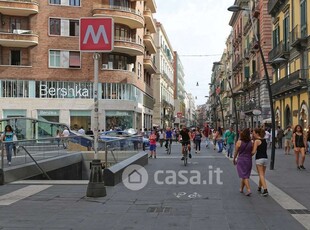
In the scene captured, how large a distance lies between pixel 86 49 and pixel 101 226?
4053 mm

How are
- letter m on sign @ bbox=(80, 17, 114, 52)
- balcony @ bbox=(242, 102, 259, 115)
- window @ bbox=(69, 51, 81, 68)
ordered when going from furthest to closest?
balcony @ bbox=(242, 102, 259, 115) < window @ bbox=(69, 51, 81, 68) < letter m on sign @ bbox=(80, 17, 114, 52)

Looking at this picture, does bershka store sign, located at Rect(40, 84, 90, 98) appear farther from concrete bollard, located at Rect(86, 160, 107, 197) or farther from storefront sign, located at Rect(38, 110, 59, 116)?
concrete bollard, located at Rect(86, 160, 107, 197)

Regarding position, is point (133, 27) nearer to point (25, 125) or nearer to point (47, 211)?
point (25, 125)

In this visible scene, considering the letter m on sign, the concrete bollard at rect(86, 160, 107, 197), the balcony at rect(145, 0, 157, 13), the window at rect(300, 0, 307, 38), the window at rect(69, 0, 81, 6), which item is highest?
the balcony at rect(145, 0, 157, 13)

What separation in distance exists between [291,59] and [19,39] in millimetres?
24570

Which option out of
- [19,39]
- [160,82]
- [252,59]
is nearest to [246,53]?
[252,59]

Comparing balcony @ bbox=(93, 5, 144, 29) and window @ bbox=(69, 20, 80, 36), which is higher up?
balcony @ bbox=(93, 5, 144, 29)

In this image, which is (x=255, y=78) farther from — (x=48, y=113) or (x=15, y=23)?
(x=15, y=23)

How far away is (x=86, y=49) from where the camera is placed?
937 centimetres

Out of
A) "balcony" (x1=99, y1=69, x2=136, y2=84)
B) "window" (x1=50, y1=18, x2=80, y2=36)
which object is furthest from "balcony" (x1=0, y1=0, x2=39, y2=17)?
"balcony" (x1=99, y1=69, x2=136, y2=84)

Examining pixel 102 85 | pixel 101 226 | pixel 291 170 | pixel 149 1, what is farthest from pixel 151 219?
pixel 149 1

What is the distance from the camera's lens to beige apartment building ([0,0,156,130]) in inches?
1649

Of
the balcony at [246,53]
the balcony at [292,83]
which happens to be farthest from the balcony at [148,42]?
the balcony at [292,83]

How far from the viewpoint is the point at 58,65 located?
43031 mm
